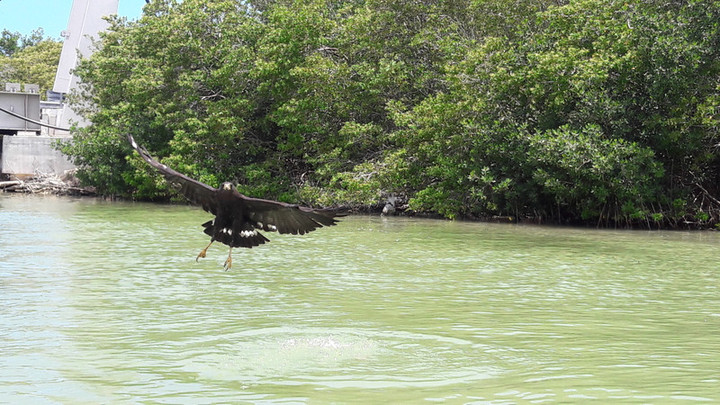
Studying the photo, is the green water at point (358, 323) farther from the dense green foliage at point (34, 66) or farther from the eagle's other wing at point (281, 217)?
the dense green foliage at point (34, 66)

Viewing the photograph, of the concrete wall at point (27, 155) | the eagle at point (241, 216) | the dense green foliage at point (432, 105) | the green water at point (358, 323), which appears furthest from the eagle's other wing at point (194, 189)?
the concrete wall at point (27, 155)

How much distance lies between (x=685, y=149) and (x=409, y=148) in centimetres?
858

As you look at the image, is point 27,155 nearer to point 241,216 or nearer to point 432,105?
point 432,105

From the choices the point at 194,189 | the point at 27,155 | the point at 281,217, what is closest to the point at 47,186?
the point at 27,155

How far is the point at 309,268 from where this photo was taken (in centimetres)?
1500

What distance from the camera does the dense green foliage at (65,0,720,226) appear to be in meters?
23.0

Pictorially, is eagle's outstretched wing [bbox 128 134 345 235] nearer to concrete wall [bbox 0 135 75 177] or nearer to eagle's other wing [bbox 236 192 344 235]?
eagle's other wing [bbox 236 192 344 235]

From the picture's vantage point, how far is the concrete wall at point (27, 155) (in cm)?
4328

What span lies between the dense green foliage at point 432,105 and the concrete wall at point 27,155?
199 inches

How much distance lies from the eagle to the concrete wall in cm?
3468

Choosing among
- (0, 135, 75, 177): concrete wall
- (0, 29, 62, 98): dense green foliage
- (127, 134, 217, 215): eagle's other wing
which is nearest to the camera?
(127, 134, 217, 215): eagle's other wing

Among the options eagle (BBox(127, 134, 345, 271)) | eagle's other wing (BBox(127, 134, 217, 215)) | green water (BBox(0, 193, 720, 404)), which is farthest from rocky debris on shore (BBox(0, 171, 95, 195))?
eagle (BBox(127, 134, 345, 271))

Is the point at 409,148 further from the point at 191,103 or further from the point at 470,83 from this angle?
the point at 191,103

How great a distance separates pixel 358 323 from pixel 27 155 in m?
37.6
